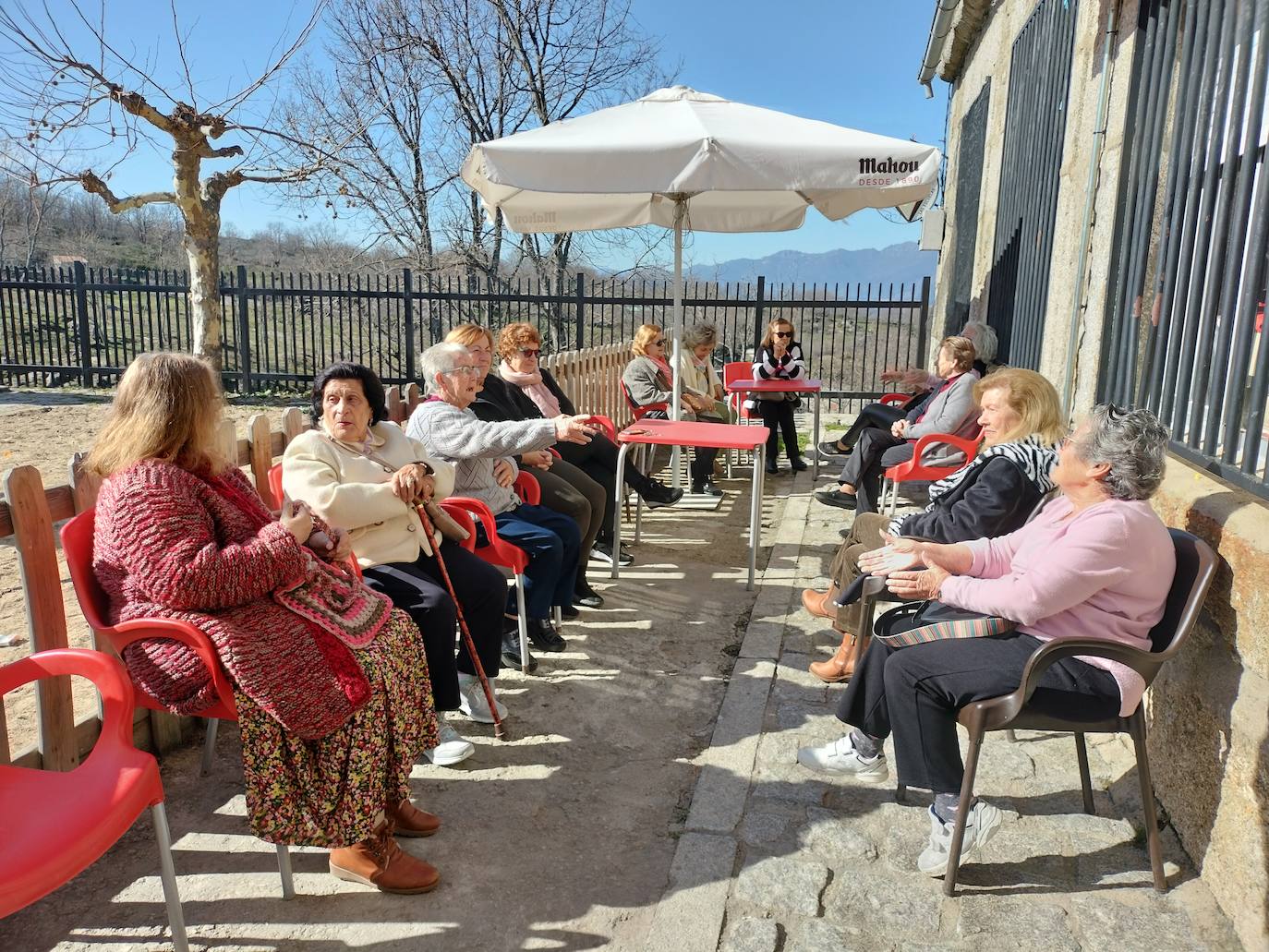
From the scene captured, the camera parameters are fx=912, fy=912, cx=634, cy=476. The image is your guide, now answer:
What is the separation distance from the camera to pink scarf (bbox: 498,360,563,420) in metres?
4.98

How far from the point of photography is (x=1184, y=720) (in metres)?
2.60

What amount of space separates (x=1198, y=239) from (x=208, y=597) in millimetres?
3286

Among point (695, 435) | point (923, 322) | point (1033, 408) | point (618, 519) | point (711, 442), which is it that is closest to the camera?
point (1033, 408)

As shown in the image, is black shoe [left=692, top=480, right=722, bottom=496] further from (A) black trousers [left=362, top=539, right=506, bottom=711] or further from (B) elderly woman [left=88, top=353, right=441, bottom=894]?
(B) elderly woman [left=88, top=353, right=441, bottom=894]

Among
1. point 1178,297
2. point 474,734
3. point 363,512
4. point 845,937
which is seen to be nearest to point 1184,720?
point 845,937

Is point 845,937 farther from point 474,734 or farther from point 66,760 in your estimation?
point 66,760

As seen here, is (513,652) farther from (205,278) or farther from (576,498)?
(205,278)

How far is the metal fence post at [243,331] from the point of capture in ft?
43.2

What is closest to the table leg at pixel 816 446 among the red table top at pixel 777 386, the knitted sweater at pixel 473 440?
the red table top at pixel 777 386

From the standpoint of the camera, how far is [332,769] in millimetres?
2330

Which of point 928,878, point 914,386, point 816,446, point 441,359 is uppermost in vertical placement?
point 441,359

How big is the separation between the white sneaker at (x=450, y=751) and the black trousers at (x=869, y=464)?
348cm

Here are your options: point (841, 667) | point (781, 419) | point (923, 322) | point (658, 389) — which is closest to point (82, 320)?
point (658, 389)

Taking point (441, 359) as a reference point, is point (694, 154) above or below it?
above
